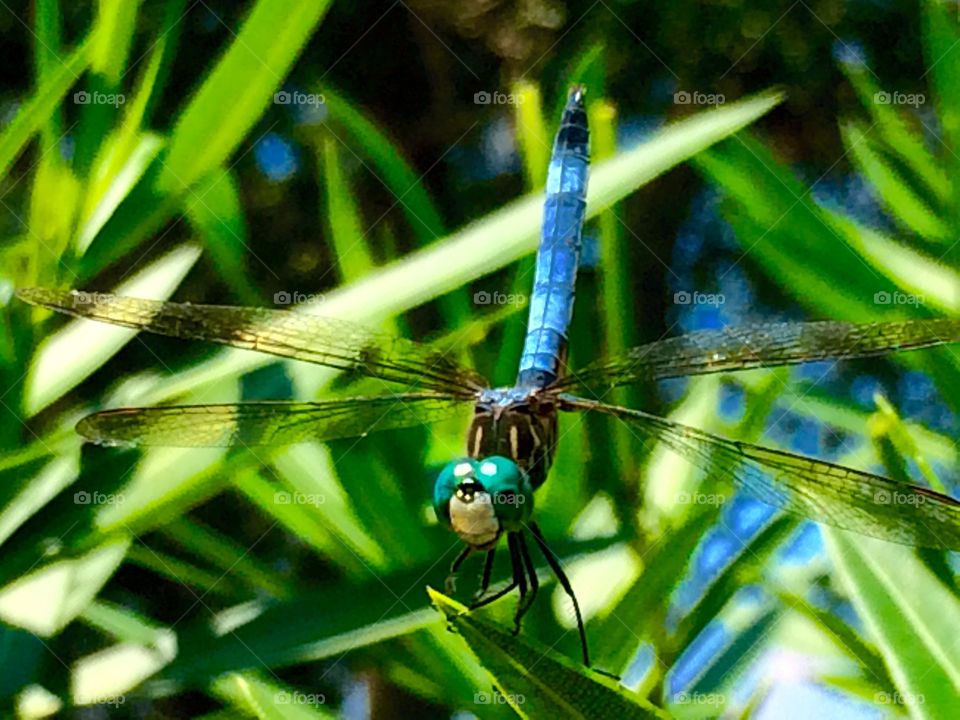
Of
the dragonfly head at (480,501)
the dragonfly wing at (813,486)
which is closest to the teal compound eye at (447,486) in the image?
the dragonfly head at (480,501)

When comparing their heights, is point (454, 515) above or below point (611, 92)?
below

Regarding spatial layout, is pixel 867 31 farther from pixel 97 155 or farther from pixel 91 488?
pixel 91 488

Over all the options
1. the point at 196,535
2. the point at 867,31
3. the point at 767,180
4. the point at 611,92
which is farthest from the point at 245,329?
the point at 867,31

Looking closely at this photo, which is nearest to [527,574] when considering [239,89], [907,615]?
[907,615]

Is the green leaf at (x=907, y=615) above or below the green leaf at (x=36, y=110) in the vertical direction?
below

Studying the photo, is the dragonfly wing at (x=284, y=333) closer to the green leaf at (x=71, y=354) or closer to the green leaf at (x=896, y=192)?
the green leaf at (x=71, y=354)

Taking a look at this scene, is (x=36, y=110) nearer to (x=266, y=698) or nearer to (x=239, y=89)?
(x=239, y=89)

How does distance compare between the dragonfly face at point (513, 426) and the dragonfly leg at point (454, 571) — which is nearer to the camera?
the dragonfly leg at point (454, 571)
